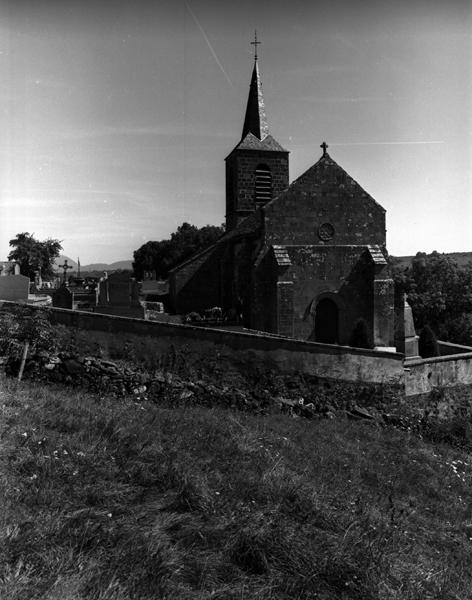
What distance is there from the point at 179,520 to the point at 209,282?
21850 mm

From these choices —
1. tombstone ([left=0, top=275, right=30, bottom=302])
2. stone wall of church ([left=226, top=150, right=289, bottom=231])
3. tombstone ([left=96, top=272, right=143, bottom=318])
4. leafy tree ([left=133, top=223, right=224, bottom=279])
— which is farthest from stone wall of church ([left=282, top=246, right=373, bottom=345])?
leafy tree ([left=133, top=223, right=224, bottom=279])

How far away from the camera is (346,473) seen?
7.40 m

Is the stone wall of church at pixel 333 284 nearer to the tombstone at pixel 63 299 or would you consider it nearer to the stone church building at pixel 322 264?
the stone church building at pixel 322 264

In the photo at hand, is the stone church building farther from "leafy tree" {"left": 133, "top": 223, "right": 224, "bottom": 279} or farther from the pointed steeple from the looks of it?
"leafy tree" {"left": 133, "top": 223, "right": 224, "bottom": 279}

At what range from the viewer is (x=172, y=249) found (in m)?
71.7

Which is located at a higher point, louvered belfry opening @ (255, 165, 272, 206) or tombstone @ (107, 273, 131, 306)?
louvered belfry opening @ (255, 165, 272, 206)

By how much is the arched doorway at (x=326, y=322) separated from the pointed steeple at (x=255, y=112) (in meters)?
13.8

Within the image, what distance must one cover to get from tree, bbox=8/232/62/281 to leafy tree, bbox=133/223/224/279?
1769 cm

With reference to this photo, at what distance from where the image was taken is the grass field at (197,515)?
3.74m

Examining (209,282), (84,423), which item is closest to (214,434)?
(84,423)

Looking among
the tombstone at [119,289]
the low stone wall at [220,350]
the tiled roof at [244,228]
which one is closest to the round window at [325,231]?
the tiled roof at [244,228]

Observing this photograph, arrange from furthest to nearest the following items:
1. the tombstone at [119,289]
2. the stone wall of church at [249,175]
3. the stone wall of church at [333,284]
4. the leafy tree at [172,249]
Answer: the leafy tree at [172,249] → the stone wall of church at [249,175] → the tombstone at [119,289] → the stone wall of church at [333,284]

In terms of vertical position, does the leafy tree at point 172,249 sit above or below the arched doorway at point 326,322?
above

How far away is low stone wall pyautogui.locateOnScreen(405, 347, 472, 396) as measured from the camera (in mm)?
13883
